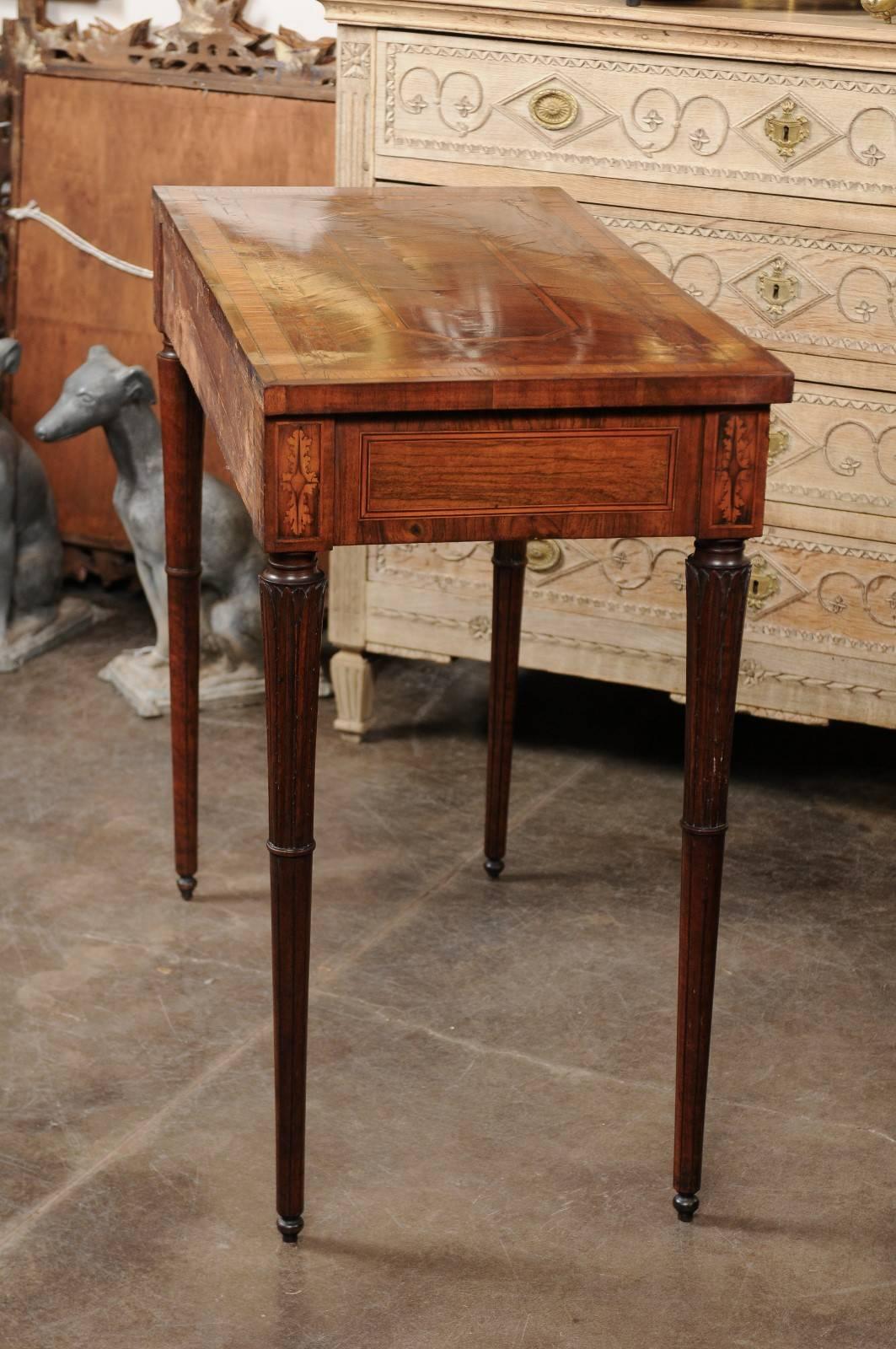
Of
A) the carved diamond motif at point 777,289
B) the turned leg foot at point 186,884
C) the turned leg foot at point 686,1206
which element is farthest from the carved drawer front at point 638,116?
the turned leg foot at point 686,1206

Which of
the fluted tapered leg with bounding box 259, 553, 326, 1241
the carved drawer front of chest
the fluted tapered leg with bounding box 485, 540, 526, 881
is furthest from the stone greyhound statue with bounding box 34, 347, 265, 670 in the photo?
the fluted tapered leg with bounding box 259, 553, 326, 1241

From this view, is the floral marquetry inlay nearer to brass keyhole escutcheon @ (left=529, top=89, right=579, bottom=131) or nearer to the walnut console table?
the walnut console table

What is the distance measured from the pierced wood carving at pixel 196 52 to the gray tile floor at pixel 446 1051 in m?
1.22

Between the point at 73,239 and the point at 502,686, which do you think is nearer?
the point at 502,686

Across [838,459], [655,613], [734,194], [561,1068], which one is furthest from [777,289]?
[561,1068]

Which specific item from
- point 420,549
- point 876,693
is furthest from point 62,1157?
point 876,693

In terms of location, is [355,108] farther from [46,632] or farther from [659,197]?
[46,632]

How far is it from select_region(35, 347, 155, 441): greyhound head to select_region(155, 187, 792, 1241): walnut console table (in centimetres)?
119

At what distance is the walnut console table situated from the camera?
1612mm

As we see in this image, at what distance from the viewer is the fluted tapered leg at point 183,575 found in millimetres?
2379

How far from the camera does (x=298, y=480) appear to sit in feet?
5.26

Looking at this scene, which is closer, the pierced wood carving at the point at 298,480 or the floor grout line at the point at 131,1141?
the pierced wood carving at the point at 298,480

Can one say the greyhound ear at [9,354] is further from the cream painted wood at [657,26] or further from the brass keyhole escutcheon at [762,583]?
the brass keyhole escutcheon at [762,583]

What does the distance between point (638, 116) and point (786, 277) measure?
1.07 ft
